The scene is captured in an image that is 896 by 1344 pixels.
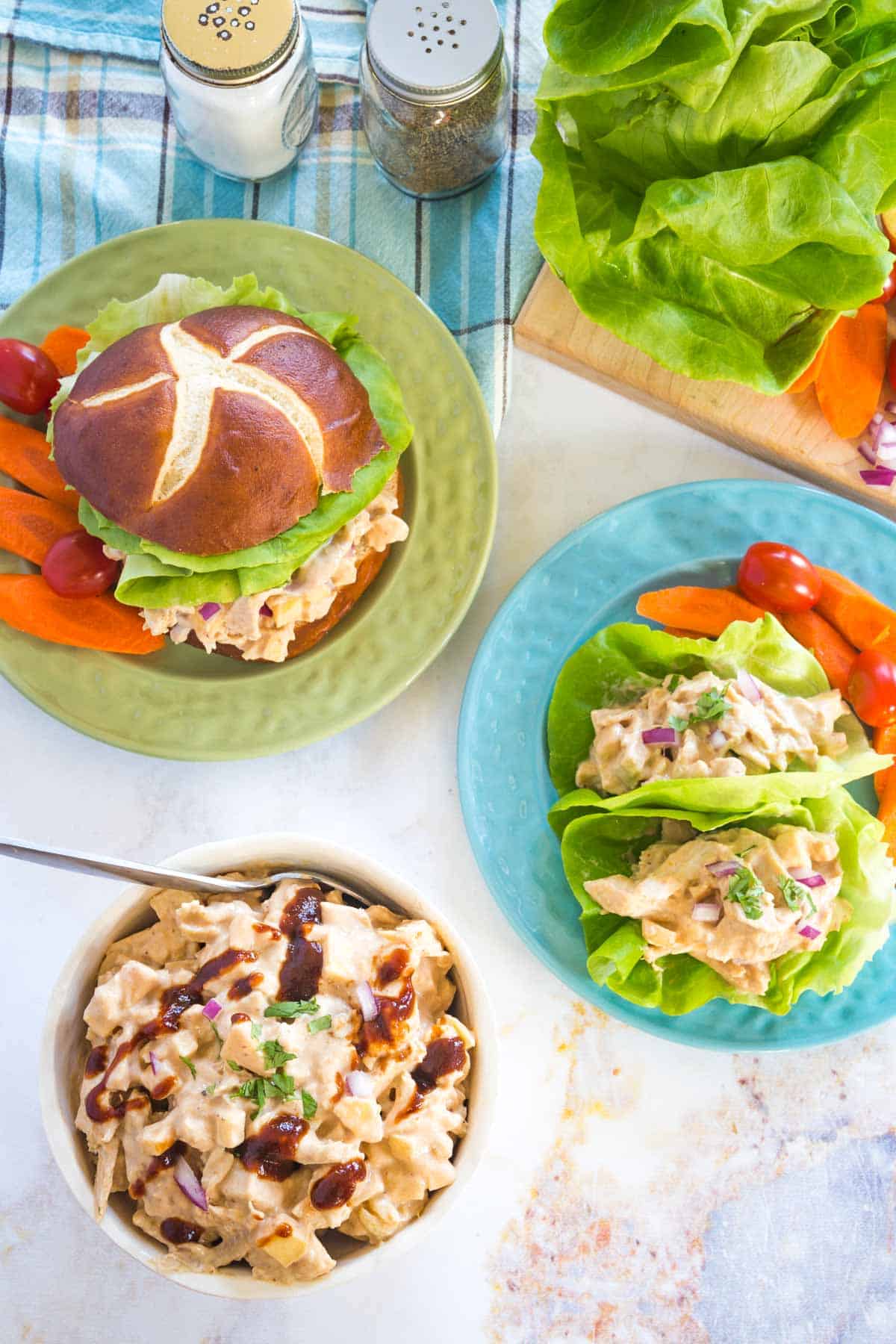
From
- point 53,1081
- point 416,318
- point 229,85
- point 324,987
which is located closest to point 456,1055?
point 324,987

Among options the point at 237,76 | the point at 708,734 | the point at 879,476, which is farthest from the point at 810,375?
the point at 237,76

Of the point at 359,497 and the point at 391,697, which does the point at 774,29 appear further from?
the point at 391,697

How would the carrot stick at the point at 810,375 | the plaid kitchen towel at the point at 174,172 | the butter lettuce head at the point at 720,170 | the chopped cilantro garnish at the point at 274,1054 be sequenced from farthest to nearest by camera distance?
the plaid kitchen towel at the point at 174,172 → the carrot stick at the point at 810,375 → the butter lettuce head at the point at 720,170 → the chopped cilantro garnish at the point at 274,1054

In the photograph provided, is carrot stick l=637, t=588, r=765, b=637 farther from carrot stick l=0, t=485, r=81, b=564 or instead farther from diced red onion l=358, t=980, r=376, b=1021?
carrot stick l=0, t=485, r=81, b=564

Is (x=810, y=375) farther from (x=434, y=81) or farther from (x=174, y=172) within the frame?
(x=174, y=172)

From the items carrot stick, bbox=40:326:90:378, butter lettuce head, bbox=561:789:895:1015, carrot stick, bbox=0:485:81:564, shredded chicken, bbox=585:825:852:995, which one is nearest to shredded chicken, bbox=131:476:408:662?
carrot stick, bbox=0:485:81:564

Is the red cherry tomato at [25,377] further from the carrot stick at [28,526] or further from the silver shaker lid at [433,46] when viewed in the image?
the silver shaker lid at [433,46]

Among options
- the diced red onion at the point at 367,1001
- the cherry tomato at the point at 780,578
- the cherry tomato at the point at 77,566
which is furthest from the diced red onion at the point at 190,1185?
the cherry tomato at the point at 780,578
